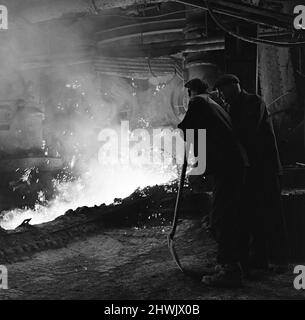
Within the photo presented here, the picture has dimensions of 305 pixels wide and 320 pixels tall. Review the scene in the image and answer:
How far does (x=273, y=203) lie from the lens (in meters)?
4.18

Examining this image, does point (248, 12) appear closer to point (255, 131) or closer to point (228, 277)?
point (255, 131)

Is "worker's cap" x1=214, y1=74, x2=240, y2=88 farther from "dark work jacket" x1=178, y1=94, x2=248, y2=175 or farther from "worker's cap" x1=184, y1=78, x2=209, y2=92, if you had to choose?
"dark work jacket" x1=178, y1=94, x2=248, y2=175

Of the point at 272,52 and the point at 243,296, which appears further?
the point at 272,52

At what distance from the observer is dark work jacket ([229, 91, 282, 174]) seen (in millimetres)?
4066

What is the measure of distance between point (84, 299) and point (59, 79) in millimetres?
10945

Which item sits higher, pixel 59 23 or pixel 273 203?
pixel 59 23

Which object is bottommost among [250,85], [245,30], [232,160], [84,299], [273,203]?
[84,299]

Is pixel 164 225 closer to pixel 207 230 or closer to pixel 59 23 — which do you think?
pixel 207 230

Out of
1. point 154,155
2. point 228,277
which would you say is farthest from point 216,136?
point 154,155

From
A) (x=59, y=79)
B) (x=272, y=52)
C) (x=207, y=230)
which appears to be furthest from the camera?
(x=59, y=79)

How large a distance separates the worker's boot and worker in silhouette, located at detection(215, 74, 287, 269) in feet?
1.15

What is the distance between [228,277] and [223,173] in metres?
1.04

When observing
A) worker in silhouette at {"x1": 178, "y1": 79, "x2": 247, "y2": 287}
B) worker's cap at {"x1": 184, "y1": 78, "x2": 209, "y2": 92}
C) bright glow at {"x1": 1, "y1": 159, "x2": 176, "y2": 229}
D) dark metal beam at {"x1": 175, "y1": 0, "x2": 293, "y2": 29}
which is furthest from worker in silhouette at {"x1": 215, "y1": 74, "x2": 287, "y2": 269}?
bright glow at {"x1": 1, "y1": 159, "x2": 176, "y2": 229}
